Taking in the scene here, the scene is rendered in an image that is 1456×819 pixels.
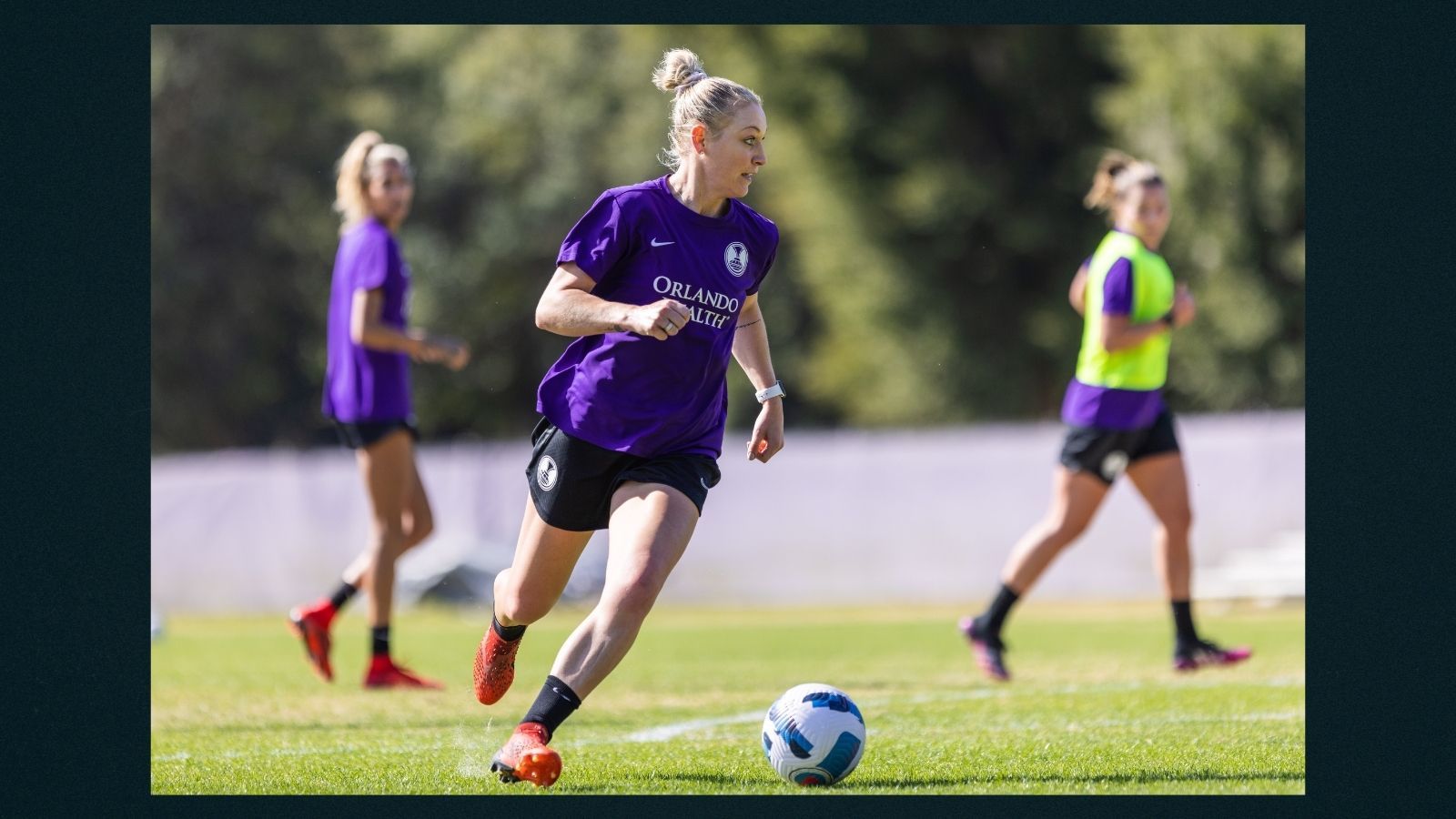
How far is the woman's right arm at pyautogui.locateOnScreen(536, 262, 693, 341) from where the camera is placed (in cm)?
440

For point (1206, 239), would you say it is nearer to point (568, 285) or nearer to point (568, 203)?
point (568, 203)

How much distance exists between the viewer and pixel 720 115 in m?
4.84

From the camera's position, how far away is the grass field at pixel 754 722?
188 inches

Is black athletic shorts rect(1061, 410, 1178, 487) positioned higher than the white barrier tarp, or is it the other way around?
→ black athletic shorts rect(1061, 410, 1178, 487)

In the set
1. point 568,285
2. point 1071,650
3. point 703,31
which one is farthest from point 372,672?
point 703,31

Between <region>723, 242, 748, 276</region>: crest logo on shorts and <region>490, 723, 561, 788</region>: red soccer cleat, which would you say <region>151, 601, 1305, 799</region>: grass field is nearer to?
<region>490, 723, 561, 788</region>: red soccer cleat

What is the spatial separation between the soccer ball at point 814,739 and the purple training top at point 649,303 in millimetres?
869

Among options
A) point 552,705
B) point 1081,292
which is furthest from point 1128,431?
point 552,705

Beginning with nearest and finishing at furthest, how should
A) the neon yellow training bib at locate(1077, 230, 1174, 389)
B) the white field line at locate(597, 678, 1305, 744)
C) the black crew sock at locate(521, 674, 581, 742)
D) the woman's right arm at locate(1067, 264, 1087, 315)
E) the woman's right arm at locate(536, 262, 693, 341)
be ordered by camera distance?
1. the woman's right arm at locate(536, 262, 693, 341)
2. the black crew sock at locate(521, 674, 581, 742)
3. the white field line at locate(597, 678, 1305, 744)
4. the neon yellow training bib at locate(1077, 230, 1174, 389)
5. the woman's right arm at locate(1067, 264, 1087, 315)

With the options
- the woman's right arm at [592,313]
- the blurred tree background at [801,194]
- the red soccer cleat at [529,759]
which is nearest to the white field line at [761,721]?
the red soccer cleat at [529,759]

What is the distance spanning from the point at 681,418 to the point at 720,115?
935 mm

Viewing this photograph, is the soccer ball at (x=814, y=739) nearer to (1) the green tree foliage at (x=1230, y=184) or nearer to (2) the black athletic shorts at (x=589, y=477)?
(2) the black athletic shorts at (x=589, y=477)

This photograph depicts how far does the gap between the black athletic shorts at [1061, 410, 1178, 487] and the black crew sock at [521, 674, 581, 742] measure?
4008 millimetres

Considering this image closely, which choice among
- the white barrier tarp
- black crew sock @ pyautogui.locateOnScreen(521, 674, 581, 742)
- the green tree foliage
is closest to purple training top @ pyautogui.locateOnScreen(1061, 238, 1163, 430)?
black crew sock @ pyautogui.locateOnScreen(521, 674, 581, 742)
